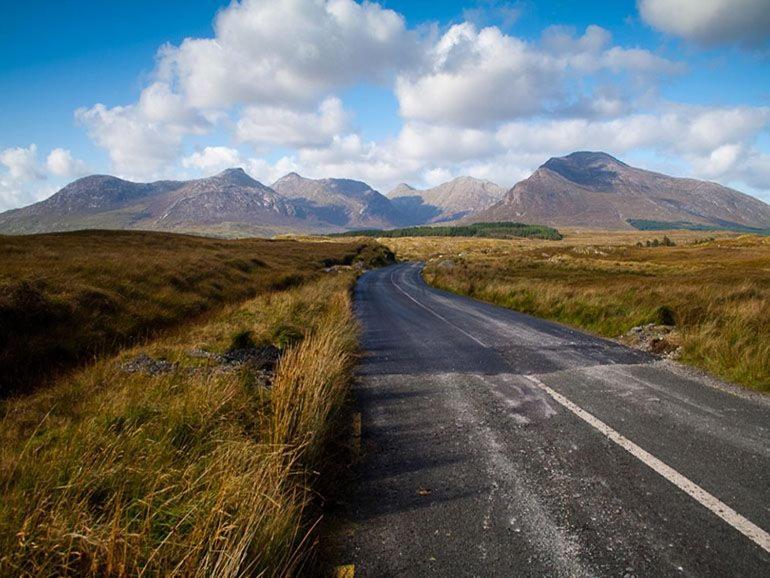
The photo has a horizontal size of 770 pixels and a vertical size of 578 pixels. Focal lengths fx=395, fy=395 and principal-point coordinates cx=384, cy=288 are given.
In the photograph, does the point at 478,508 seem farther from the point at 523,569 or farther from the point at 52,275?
the point at 52,275

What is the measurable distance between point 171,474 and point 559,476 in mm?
3423

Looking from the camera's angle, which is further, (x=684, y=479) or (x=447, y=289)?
(x=447, y=289)

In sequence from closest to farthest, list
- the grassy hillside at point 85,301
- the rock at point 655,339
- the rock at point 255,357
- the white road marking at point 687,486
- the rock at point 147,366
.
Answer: the white road marking at point 687,486 < the rock at point 147,366 < the rock at point 255,357 < the rock at point 655,339 < the grassy hillside at point 85,301

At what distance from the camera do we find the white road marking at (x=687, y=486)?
296cm

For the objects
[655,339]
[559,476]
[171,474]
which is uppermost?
[171,474]

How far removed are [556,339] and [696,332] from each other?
2965 millimetres

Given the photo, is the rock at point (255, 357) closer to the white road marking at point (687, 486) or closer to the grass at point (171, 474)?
the grass at point (171, 474)

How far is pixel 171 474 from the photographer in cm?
294

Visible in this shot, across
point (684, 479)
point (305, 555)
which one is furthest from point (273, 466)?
point (684, 479)

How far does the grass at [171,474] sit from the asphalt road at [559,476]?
0.68 meters

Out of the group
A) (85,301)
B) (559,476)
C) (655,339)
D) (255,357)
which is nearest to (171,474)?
(559,476)

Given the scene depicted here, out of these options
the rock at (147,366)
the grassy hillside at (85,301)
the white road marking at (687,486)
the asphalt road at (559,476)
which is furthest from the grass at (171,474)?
the grassy hillside at (85,301)

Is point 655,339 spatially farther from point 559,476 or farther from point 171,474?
point 171,474

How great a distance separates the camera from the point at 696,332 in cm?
902
